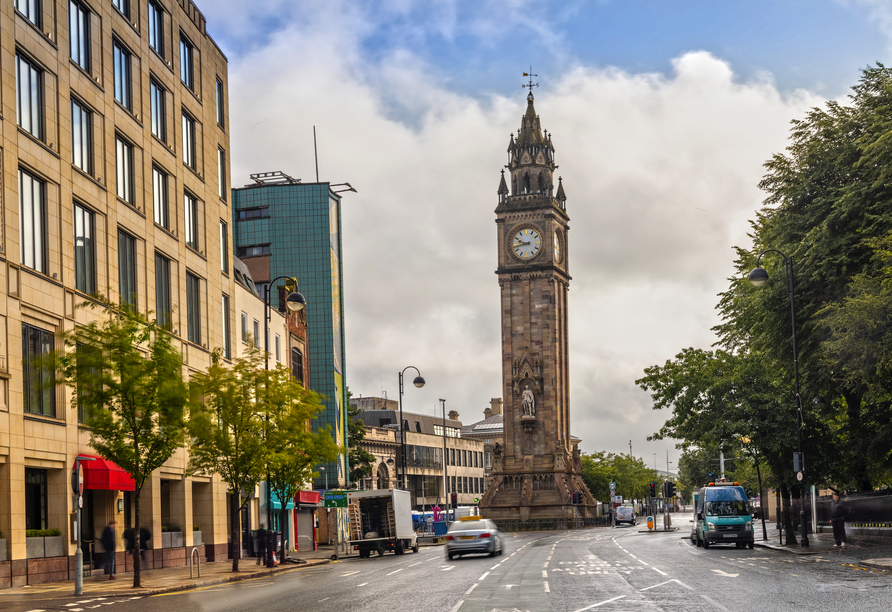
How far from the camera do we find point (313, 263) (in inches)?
2965

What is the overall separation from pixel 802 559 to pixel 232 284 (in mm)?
28918

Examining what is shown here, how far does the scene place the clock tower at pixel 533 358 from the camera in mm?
102438

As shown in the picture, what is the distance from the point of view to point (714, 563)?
30688 millimetres

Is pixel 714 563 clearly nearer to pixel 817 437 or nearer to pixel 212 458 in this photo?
pixel 817 437

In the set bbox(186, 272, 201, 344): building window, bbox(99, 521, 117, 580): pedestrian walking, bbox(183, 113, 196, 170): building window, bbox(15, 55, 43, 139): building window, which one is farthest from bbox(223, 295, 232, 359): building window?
bbox(15, 55, 43, 139): building window

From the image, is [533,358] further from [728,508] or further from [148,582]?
[148,582]

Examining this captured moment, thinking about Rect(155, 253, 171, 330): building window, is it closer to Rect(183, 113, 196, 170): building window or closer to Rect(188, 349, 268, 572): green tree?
Rect(188, 349, 268, 572): green tree

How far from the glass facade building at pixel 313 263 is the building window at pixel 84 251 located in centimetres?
3928

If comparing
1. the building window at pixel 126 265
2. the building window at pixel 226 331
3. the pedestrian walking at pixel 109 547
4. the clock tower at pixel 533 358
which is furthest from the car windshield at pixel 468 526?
the clock tower at pixel 533 358

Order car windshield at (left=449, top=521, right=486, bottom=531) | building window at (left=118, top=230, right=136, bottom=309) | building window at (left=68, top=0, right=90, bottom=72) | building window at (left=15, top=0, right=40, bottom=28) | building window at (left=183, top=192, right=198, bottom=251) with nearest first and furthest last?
building window at (left=15, top=0, right=40, bottom=28), building window at (left=68, top=0, right=90, bottom=72), building window at (left=118, top=230, right=136, bottom=309), car windshield at (left=449, top=521, right=486, bottom=531), building window at (left=183, top=192, right=198, bottom=251)

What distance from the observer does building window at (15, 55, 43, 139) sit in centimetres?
3022

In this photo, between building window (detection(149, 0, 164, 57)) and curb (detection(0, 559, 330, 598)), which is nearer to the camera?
curb (detection(0, 559, 330, 598))

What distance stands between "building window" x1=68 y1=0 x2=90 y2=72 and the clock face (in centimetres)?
7447

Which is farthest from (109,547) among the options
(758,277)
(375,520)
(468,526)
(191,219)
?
(758,277)
